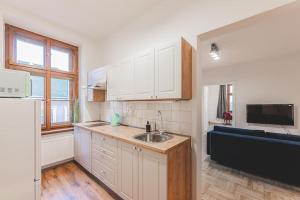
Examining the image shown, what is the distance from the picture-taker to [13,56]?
2.46 meters

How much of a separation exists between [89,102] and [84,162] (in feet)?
4.35

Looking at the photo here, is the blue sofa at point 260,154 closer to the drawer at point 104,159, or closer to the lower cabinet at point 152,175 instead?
the lower cabinet at point 152,175

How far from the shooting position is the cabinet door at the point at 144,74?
191 centimetres

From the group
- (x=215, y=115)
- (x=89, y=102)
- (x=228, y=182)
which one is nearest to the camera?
(x=228, y=182)

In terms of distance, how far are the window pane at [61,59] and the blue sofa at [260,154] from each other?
3.61 meters

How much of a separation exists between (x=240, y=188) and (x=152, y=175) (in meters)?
1.71

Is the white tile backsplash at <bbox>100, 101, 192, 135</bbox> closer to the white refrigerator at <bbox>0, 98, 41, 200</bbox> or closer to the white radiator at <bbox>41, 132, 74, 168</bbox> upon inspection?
the white radiator at <bbox>41, 132, 74, 168</bbox>

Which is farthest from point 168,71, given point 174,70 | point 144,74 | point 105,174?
point 105,174

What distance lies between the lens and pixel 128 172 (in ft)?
5.74

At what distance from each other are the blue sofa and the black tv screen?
1.41 meters

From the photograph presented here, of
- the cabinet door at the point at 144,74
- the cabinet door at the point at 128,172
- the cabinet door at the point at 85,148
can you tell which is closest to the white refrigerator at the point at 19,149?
the cabinet door at the point at 128,172

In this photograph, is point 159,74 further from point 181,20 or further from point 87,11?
point 87,11

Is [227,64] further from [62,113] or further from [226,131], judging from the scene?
[62,113]

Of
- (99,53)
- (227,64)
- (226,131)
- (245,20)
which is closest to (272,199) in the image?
(226,131)
